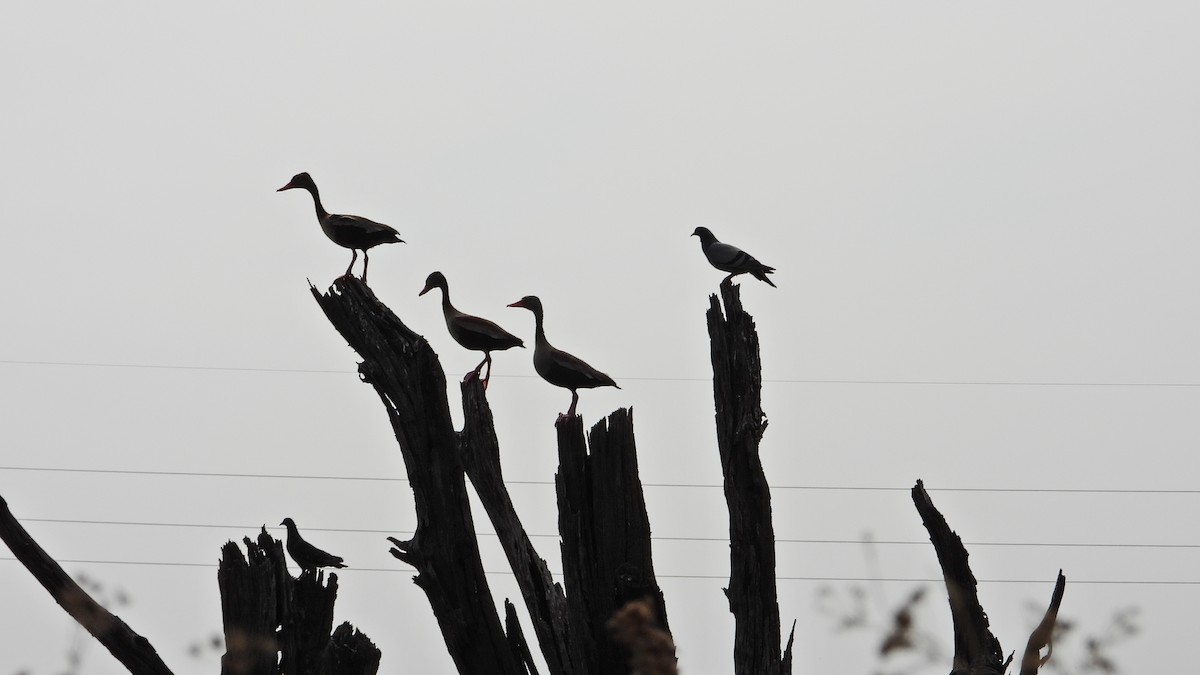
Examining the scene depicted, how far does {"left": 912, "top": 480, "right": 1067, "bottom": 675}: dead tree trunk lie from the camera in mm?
5121

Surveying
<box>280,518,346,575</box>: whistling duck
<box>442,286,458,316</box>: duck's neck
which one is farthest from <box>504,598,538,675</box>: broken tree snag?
<box>280,518,346,575</box>: whistling duck

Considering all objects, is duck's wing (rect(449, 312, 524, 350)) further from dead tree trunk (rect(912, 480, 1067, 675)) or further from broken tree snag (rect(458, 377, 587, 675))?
dead tree trunk (rect(912, 480, 1067, 675))

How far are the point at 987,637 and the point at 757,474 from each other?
1349 mm

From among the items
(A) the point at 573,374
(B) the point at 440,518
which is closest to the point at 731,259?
(A) the point at 573,374

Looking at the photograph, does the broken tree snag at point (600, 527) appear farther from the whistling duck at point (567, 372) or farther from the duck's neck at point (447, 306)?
the duck's neck at point (447, 306)

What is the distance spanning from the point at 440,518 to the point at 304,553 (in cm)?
418

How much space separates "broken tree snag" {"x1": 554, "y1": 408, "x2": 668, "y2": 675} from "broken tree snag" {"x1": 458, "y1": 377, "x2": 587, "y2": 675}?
0.19 metres

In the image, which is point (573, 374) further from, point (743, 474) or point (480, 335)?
point (743, 474)

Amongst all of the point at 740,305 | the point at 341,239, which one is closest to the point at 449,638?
the point at 740,305

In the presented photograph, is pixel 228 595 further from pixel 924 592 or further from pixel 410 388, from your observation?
pixel 924 592

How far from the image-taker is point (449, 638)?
5586 mm

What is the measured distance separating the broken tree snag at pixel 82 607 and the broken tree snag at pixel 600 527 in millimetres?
2149

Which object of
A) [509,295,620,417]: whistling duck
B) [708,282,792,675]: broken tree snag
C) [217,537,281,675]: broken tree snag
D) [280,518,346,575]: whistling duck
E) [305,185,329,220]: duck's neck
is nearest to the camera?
[217,537,281,675]: broken tree snag

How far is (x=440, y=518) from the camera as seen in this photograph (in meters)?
5.53
